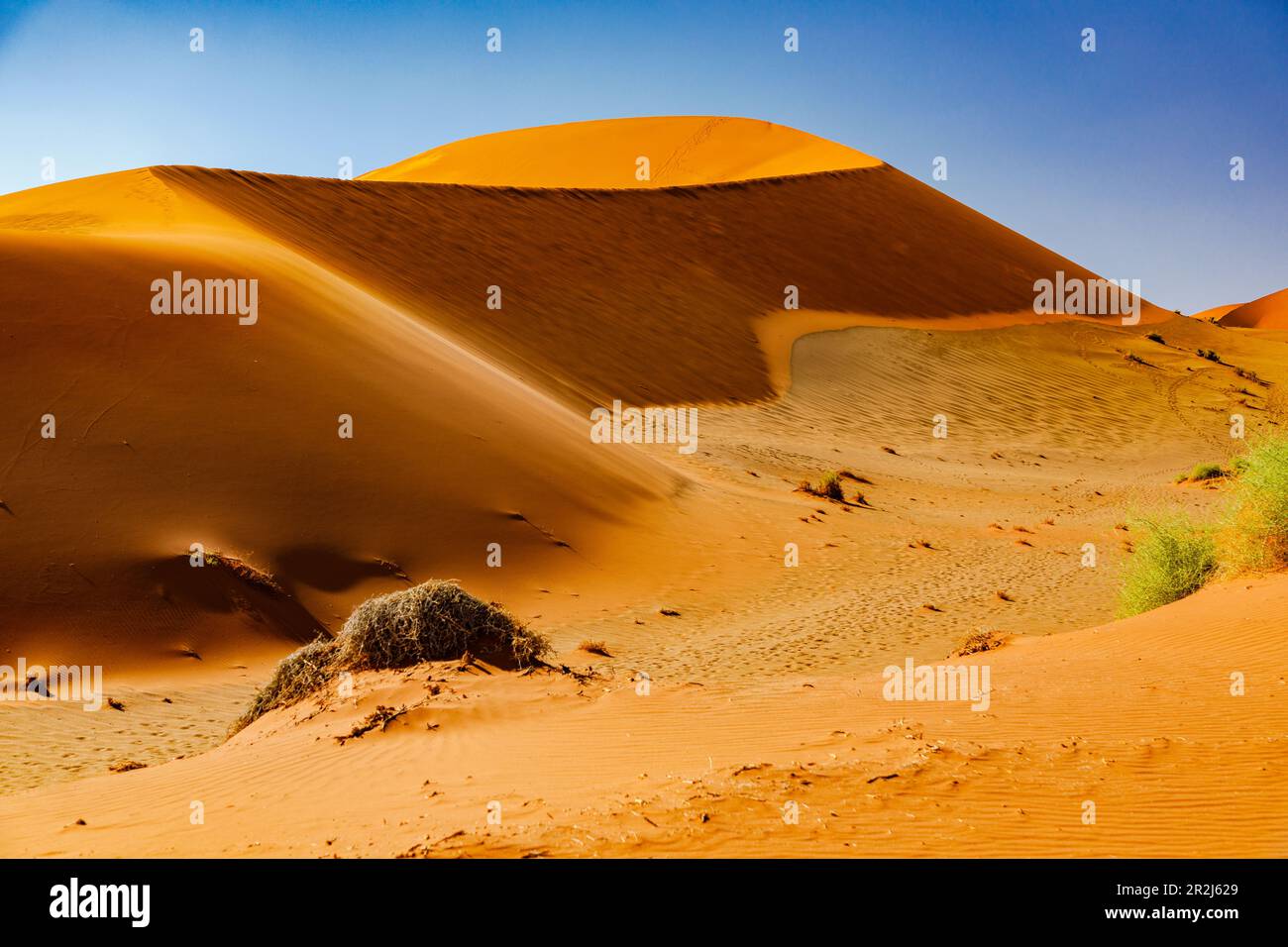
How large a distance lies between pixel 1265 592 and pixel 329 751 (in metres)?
7.77

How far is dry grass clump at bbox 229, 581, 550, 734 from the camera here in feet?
30.5

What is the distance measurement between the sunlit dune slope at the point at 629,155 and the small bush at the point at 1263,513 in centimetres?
4401

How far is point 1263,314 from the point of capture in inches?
3814

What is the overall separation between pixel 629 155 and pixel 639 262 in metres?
28.7

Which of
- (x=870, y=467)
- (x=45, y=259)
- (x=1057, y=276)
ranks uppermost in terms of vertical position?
(x=1057, y=276)

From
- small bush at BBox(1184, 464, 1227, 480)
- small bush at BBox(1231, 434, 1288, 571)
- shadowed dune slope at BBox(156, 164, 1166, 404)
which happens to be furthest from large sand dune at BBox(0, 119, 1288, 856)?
small bush at BBox(1184, 464, 1227, 480)

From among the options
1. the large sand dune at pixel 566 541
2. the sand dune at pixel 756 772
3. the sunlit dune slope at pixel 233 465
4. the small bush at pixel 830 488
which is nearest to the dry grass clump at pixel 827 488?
the small bush at pixel 830 488

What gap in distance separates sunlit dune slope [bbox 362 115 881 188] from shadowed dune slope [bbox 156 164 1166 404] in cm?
957

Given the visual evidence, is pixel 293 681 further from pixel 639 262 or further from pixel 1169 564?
pixel 639 262

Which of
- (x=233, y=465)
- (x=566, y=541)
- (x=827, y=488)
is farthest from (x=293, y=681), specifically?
(x=827, y=488)

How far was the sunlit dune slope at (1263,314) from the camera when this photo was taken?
308ft
